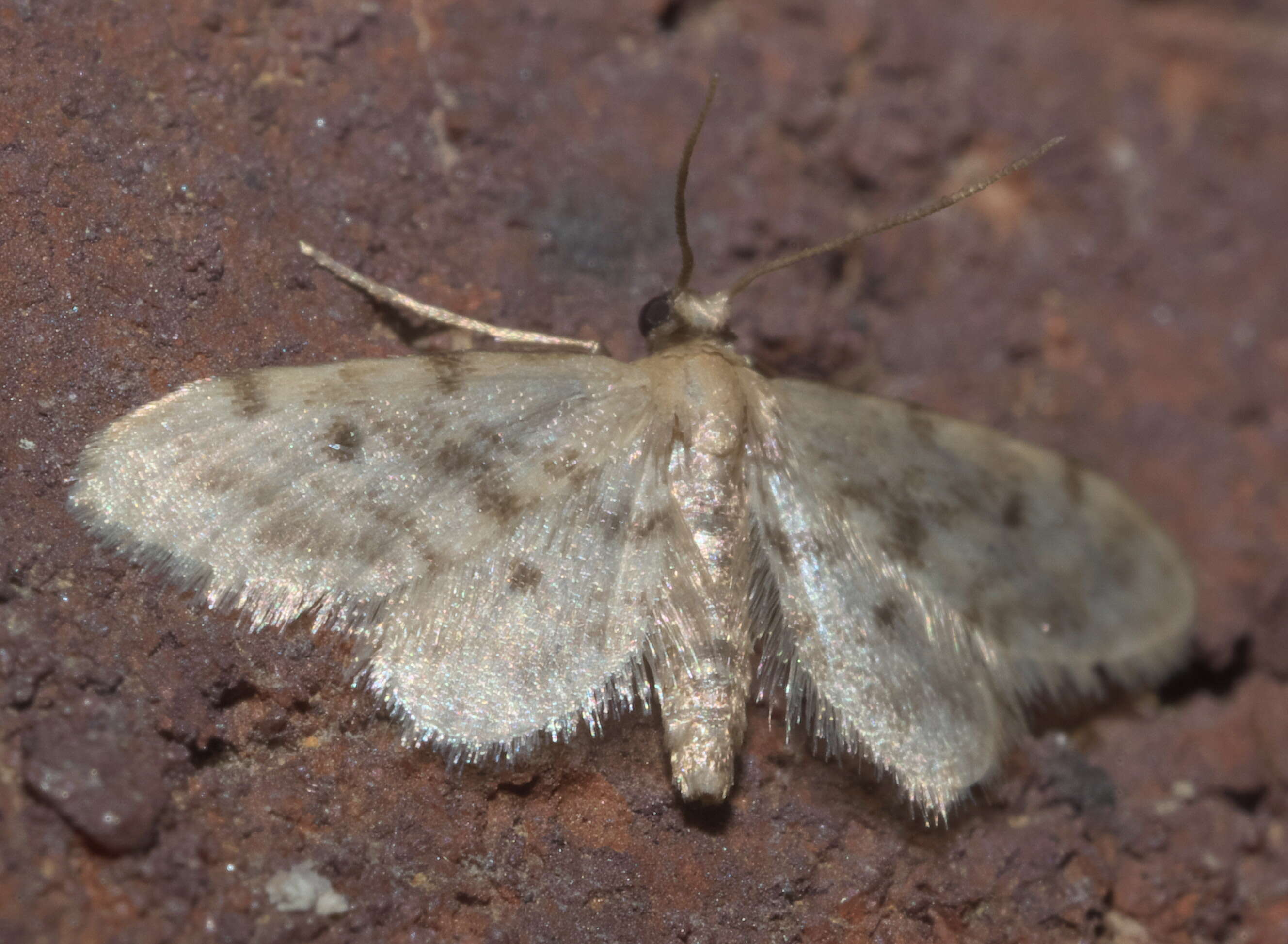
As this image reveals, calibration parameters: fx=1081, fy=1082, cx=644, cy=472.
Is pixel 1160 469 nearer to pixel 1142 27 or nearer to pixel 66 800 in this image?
pixel 1142 27

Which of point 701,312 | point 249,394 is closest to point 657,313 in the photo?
point 701,312

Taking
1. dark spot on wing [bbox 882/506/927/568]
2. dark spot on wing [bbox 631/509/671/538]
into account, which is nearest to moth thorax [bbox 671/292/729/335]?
dark spot on wing [bbox 631/509/671/538]

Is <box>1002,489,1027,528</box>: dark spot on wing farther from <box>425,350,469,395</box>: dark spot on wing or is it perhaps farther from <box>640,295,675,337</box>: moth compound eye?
<box>425,350,469,395</box>: dark spot on wing

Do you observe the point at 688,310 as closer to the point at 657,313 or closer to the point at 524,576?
the point at 657,313

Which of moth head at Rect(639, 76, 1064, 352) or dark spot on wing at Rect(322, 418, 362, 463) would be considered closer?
dark spot on wing at Rect(322, 418, 362, 463)

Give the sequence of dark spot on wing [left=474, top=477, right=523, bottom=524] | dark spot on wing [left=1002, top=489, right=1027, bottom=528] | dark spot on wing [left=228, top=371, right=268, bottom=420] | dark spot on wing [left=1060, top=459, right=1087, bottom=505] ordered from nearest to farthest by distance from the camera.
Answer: dark spot on wing [left=228, top=371, right=268, bottom=420] → dark spot on wing [left=474, top=477, right=523, bottom=524] → dark spot on wing [left=1002, top=489, right=1027, bottom=528] → dark spot on wing [left=1060, top=459, right=1087, bottom=505]

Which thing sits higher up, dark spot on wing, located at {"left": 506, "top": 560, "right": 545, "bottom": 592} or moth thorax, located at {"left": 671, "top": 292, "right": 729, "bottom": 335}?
moth thorax, located at {"left": 671, "top": 292, "right": 729, "bottom": 335}

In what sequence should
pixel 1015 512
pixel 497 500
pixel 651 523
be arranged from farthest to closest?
pixel 1015 512 < pixel 651 523 < pixel 497 500

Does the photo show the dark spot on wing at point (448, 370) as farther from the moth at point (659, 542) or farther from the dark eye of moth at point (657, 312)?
the dark eye of moth at point (657, 312)
